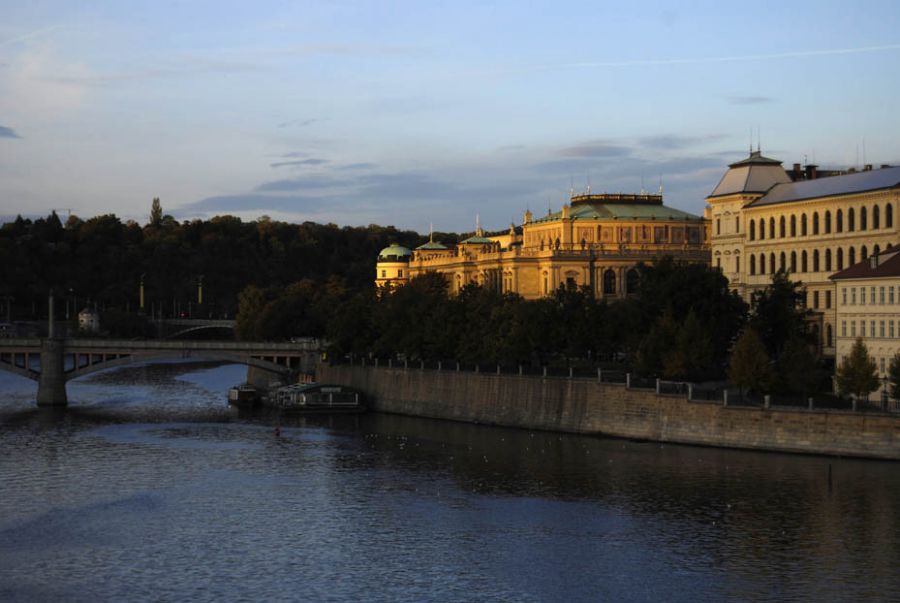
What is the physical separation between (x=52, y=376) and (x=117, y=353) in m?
7.87

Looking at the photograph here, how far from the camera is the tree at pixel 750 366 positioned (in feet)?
300

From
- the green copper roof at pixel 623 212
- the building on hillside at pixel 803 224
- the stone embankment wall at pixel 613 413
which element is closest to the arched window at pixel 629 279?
the green copper roof at pixel 623 212

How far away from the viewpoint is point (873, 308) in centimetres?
9650

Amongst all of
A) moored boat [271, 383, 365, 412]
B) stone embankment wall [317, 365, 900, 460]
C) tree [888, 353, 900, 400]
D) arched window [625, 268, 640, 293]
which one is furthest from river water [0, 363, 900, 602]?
arched window [625, 268, 640, 293]

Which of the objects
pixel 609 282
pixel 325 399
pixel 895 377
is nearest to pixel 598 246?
pixel 609 282

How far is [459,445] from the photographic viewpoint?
320 ft

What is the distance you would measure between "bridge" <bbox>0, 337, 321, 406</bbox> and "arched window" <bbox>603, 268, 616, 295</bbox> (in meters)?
40.7

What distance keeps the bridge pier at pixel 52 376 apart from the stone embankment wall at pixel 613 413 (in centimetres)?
2502

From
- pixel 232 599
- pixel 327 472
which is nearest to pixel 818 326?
pixel 327 472

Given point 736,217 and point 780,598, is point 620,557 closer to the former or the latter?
point 780,598

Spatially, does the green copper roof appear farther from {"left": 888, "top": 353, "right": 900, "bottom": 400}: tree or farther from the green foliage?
{"left": 888, "top": 353, "right": 900, "bottom": 400}: tree

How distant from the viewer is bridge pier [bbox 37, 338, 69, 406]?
130750 millimetres

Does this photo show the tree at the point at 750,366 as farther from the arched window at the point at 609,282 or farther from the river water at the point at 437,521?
the arched window at the point at 609,282

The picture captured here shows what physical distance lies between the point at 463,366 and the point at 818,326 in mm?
27689
